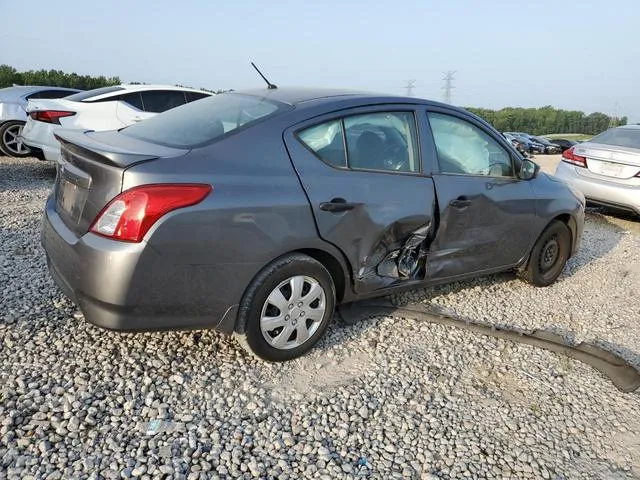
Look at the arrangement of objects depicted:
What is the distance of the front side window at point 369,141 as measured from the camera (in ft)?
9.98

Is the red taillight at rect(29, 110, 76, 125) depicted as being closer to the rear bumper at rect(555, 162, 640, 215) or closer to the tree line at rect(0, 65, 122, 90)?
the rear bumper at rect(555, 162, 640, 215)

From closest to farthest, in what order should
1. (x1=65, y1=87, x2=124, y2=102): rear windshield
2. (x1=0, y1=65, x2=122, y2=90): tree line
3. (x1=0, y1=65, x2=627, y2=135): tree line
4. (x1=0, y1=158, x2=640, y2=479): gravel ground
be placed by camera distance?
(x1=0, y1=158, x2=640, y2=479): gravel ground, (x1=65, y1=87, x2=124, y2=102): rear windshield, (x1=0, y1=65, x2=122, y2=90): tree line, (x1=0, y1=65, x2=627, y2=135): tree line

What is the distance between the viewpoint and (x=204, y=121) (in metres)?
3.13

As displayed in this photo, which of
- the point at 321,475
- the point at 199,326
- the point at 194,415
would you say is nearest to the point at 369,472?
the point at 321,475

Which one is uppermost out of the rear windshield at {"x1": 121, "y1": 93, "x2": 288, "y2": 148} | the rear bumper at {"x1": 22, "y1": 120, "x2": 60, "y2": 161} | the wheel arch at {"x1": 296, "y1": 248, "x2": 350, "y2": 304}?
the rear windshield at {"x1": 121, "y1": 93, "x2": 288, "y2": 148}

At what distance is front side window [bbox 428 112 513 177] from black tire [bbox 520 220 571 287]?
822 mm

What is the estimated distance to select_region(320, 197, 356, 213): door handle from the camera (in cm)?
292

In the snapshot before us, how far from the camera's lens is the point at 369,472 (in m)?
2.24

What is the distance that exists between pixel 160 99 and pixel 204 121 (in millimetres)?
5430

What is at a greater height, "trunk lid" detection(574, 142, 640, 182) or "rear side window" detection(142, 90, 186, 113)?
"rear side window" detection(142, 90, 186, 113)

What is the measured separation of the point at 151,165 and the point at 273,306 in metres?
1.02

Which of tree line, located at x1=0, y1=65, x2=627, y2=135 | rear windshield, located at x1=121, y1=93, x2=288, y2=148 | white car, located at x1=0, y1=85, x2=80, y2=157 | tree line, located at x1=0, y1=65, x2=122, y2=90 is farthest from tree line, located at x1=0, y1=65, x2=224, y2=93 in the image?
tree line, located at x1=0, y1=65, x2=627, y2=135

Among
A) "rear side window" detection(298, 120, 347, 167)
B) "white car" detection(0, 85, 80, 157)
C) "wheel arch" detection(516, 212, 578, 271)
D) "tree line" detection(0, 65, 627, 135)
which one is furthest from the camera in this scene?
"tree line" detection(0, 65, 627, 135)

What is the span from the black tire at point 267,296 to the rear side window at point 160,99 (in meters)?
5.92
